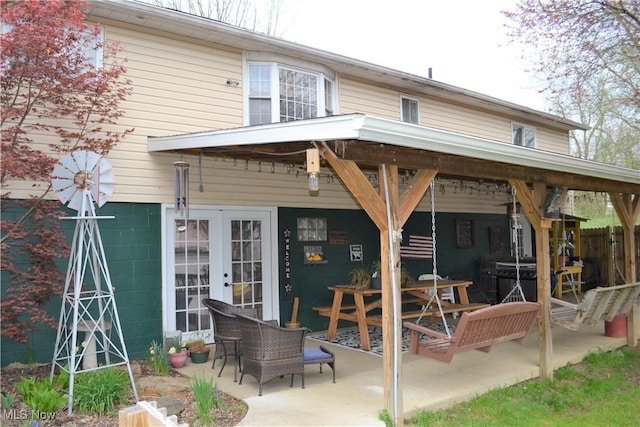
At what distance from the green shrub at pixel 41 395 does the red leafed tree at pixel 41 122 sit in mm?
481

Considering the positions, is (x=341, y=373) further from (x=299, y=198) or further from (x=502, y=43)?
(x=502, y=43)

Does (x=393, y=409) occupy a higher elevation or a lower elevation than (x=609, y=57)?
lower

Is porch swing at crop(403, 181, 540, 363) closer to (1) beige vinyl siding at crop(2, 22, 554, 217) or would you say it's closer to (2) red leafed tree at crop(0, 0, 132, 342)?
(1) beige vinyl siding at crop(2, 22, 554, 217)

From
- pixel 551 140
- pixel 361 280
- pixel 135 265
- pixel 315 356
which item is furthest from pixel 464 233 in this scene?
pixel 135 265

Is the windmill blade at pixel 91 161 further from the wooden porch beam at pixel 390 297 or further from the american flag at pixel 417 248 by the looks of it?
the american flag at pixel 417 248

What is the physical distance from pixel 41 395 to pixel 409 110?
8197 mm

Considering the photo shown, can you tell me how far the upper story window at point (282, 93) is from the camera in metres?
8.02

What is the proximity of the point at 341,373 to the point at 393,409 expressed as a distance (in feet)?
4.85

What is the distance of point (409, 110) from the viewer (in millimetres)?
10477

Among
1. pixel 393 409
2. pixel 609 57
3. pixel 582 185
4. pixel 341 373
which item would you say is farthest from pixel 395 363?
pixel 609 57

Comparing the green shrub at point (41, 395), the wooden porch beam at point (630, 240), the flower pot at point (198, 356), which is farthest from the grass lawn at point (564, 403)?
the green shrub at point (41, 395)

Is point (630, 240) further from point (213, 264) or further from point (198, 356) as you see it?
point (198, 356)

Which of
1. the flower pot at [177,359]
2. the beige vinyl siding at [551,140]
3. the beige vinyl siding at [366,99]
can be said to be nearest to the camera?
the flower pot at [177,359]

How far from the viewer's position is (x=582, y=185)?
725 cm
